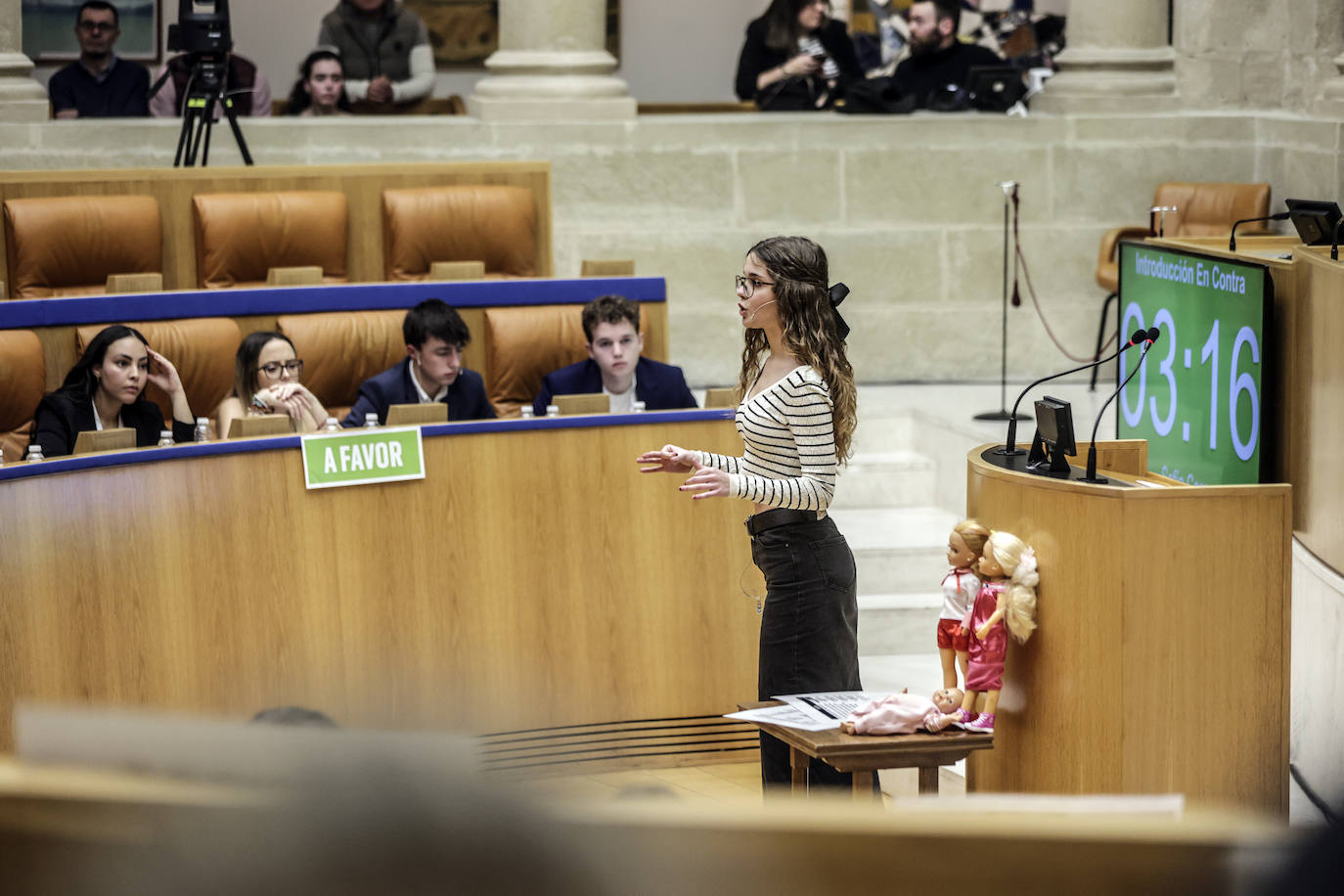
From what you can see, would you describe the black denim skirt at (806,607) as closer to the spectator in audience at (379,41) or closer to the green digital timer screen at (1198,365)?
the green digital timer screen at (1198,365)

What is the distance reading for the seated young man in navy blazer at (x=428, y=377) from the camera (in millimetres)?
4445

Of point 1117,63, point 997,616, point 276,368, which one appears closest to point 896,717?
point 997,616

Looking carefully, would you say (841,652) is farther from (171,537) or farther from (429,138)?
(429,138)

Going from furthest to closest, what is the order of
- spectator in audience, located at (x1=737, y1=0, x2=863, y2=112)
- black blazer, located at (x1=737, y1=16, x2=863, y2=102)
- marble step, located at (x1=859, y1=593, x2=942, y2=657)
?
1. black blazer, located at (x1=737, y1=16, x2=863, y2=102)
2. spectator in audience, located at (x1=737, y1=0, x2=863, y2=112)
3. marble step, located at (x1=859, y1=593, x2=942, y2=657)

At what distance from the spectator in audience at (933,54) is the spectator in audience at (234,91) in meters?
2.89

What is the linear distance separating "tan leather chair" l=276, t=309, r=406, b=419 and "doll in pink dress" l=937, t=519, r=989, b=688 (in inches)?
87.8

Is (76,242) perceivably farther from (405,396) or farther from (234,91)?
(234,91)

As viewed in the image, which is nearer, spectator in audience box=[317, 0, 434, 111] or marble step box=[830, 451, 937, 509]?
Result: marble step box=[830, 451, 937, 509]

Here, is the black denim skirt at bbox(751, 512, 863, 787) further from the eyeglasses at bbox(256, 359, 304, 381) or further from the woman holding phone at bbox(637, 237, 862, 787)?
the eyeglasses at bbox(256, 359, 304, 381)

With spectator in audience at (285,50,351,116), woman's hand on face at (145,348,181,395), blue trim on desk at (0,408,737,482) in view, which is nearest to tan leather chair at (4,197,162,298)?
woman's hand on face at (145,348,181,395)

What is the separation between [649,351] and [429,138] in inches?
93.3

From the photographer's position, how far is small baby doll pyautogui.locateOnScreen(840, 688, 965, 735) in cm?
272

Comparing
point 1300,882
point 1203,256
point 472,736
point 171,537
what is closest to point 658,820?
point 472,736

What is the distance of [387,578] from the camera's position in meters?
3.91
